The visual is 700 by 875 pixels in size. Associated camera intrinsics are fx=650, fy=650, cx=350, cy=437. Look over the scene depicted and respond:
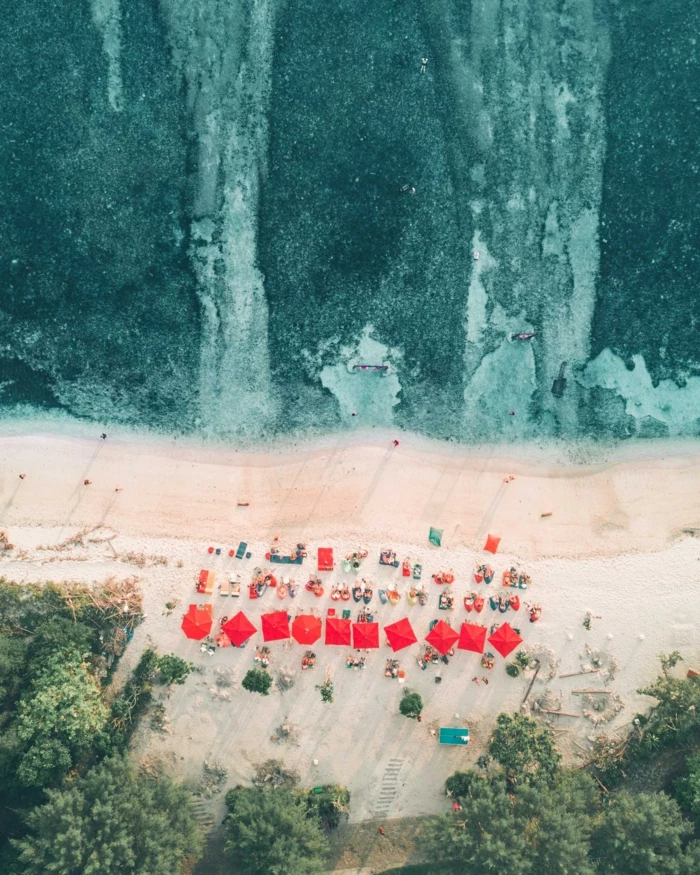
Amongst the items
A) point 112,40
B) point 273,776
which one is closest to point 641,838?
point 273,776

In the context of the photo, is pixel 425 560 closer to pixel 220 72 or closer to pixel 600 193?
pixel 600 193

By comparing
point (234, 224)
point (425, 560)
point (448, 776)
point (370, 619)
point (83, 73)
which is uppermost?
point (83, 73)


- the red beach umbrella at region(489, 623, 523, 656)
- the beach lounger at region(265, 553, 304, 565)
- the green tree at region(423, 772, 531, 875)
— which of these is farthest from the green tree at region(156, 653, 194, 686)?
the red beach umbrella at region(489, 623, 523, 656)

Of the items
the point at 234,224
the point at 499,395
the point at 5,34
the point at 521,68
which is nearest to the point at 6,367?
the point at 234,224

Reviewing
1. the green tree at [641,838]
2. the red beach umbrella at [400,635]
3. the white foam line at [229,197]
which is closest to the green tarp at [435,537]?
the red beach umbrella at [400,635]

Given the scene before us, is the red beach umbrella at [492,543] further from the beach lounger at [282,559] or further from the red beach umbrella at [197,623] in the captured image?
the red beach umbrella at [197,623]

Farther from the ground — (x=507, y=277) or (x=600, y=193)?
(x=600, y=193)

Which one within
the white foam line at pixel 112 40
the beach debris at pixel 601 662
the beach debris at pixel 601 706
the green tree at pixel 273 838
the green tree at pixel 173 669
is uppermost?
the white foam line at pixel 112 40
